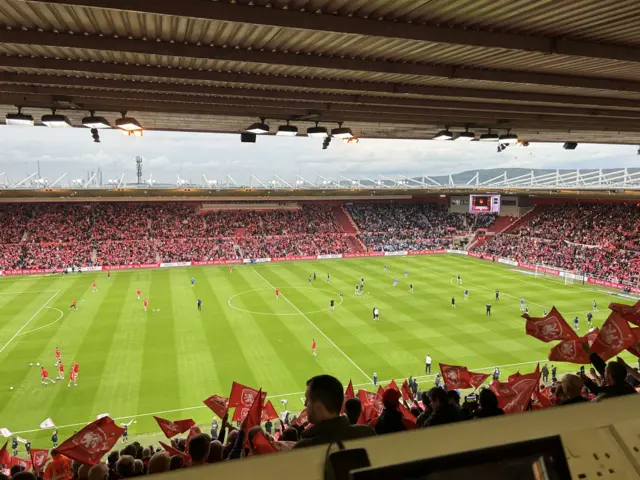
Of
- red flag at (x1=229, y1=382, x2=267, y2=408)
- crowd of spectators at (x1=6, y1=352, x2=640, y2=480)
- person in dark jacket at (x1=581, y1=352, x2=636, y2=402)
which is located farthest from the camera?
red flag at (x1=229, y1=382, x2=267, y2=408)

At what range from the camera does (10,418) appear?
1806cm

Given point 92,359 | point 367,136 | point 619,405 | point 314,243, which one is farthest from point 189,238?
point 619,405

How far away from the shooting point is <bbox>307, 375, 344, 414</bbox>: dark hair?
→ 3562mm

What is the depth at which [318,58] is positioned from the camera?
7848 mm

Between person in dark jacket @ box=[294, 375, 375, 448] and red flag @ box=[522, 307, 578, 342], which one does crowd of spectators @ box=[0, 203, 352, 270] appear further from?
person in dark jacket @ box=[294, 375, 375, 448]

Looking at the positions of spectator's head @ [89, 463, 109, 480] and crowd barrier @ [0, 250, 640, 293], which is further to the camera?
crowd barrier @ [0, 250, 640, 293]

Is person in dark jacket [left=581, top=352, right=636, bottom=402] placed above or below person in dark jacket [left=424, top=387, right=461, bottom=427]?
above

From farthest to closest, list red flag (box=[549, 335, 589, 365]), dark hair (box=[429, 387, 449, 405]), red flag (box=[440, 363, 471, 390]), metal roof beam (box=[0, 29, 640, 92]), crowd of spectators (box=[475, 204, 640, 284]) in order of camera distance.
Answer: crowd of spectators (box=[475, 204, 640, 284]), red flag (box=[440, 363, 471, 390]), red flag (box=[549, 335, 589, 365]), metal roof beam (box=[0, 29, 640, 92]), dark hair (box=[429, 387, 449, 405])

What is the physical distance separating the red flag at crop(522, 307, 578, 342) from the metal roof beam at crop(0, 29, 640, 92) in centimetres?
467

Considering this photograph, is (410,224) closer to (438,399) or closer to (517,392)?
(517,392)

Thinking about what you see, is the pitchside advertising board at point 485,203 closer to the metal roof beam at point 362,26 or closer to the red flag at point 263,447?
the metal roof beam at point 362,26

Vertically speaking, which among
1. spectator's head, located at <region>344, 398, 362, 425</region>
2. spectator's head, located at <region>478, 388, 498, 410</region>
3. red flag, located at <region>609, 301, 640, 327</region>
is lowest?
spectator's head, located at <region>344, 398, 362, 425</region>

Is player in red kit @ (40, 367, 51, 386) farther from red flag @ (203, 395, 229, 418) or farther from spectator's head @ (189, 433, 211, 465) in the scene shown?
spectator's head @ (189, 433, 211, 465)

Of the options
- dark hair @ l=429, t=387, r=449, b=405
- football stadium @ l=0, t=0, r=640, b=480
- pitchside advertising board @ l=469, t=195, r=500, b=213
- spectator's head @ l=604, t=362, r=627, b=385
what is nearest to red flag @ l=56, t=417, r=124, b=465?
football stadium @ l=0, t=0, r=640, b=480
